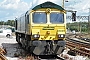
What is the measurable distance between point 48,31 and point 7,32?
104 feet

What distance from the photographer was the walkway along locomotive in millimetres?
14617

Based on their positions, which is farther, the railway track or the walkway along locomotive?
the railway track

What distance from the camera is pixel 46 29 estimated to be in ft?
48.4

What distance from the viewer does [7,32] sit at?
150 feet

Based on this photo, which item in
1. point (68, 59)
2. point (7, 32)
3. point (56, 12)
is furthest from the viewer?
point (7, 32)

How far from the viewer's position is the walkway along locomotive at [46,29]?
14617 mm

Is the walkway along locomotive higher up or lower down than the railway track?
higher up

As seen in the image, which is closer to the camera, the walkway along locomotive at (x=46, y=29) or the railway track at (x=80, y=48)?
the walkway along locomotive at (x=46, y=29)

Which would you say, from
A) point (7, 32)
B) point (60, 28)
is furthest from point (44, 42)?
point (7, 32)

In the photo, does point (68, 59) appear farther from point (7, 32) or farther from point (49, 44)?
point (7, 32)

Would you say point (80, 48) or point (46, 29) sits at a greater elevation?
point (46, 29)

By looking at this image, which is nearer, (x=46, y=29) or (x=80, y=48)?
(x=46, y=29)

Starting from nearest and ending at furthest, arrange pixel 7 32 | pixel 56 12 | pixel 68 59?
pixel 68 59 → pixel 56 12 → pixel 7 32

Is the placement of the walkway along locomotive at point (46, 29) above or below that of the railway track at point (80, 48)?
above
